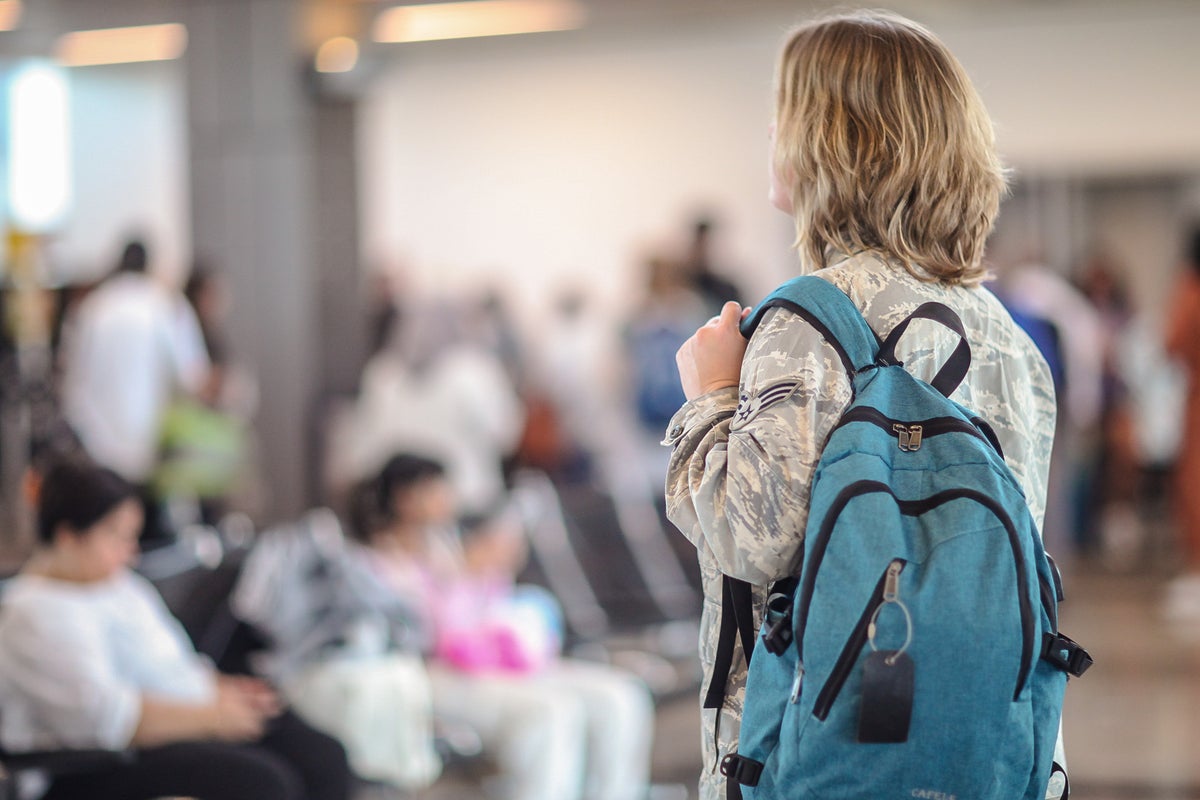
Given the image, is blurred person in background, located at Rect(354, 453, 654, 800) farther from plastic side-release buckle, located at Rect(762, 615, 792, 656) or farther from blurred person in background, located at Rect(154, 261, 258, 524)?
blurred person in background, located at Rect(154, 261, 258, 524)

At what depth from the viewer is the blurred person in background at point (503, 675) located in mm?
3707

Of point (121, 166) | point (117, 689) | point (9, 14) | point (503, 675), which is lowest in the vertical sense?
point (503, 675)

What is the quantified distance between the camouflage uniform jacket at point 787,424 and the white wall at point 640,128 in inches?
358

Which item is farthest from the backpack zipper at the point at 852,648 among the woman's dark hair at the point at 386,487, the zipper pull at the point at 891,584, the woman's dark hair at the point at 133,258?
the woman's dark hair at the point at 133,258

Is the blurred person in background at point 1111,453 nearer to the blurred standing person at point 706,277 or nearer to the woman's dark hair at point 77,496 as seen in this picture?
the blurred standing person at point 706,277

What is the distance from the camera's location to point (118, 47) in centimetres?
1170

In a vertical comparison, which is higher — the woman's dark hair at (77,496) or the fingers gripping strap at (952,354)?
the fingers gripping strap at (952,354)

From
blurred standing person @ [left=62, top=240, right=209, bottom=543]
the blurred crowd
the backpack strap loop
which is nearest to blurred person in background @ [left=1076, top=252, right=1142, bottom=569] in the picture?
the blurred crowd

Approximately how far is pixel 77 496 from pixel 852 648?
213 cm

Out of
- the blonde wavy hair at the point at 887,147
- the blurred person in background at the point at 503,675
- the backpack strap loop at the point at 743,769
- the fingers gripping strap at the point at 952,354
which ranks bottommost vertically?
the blurred person in background at the point at 503,675

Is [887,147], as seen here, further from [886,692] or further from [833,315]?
[886,692]

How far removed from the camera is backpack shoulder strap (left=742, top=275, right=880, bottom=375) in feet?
4.62

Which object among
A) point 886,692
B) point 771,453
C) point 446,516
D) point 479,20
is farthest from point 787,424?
point 479,20

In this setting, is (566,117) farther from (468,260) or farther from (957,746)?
(957,746)
